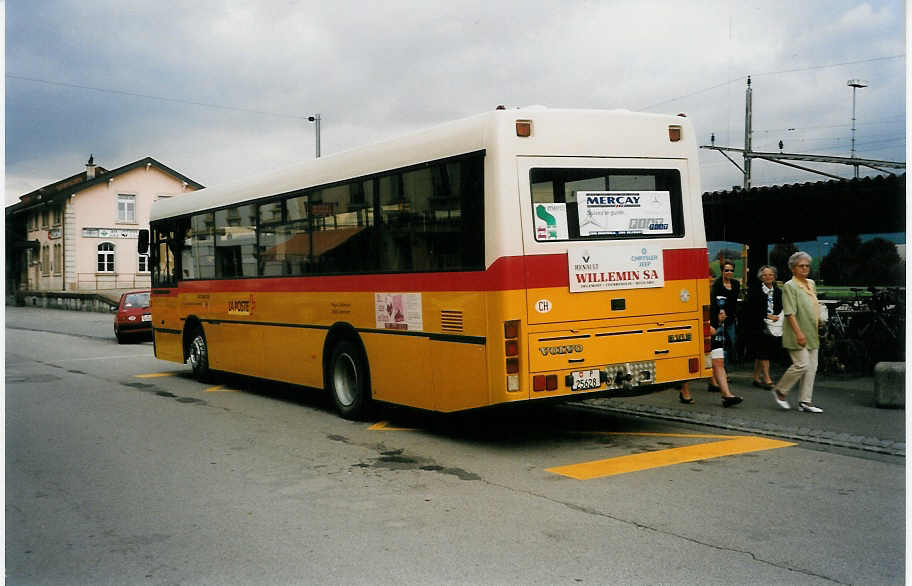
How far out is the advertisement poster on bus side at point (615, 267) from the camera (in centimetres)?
827

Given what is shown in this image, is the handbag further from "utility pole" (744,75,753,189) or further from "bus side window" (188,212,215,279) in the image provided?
"utility pole" (744,75,753,189)

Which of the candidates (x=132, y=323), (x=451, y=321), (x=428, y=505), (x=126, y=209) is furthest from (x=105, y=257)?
(x=428, y=505)

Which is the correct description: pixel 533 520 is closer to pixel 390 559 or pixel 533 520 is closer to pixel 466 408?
pixel 390 559

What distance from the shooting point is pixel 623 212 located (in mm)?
8578

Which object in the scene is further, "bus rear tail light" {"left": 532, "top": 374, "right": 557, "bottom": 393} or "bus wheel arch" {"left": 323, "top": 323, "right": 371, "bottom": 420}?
"bus wheel arch" {"left": 323, "top": 323, "right": 371, "bottom": 420}

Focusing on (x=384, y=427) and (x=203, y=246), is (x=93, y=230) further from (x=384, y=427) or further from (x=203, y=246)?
(x=384, y=427)

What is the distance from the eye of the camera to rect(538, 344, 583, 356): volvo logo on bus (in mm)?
8095

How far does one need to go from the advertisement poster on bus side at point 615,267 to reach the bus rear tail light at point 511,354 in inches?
28.7

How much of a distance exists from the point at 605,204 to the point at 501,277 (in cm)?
133

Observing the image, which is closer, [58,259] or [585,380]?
[585,380]

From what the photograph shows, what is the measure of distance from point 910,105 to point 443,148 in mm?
4152

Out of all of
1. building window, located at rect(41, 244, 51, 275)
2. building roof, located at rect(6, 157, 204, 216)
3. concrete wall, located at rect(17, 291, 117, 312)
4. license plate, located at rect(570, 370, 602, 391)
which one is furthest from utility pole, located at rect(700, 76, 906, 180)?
building window, located at rect(41, 244, 51, 275)

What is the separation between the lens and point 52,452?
882 centimetres

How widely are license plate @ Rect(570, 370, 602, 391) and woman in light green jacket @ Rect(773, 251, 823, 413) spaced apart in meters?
3.05
